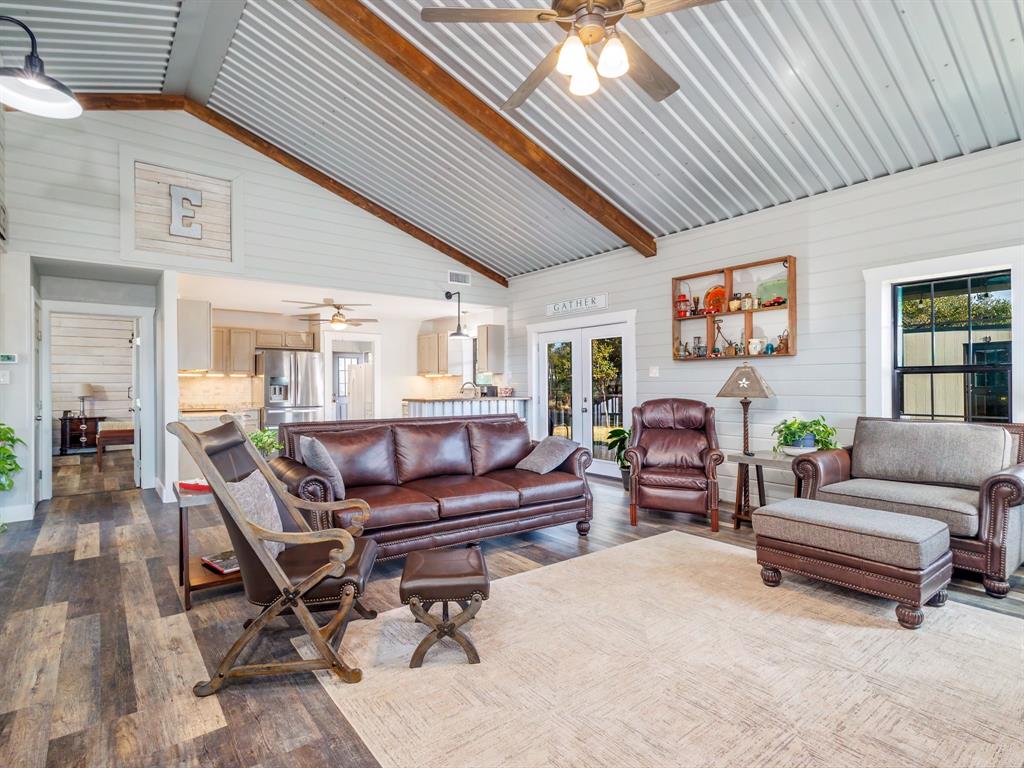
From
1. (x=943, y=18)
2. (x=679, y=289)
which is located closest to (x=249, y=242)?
(x=679, y=289)

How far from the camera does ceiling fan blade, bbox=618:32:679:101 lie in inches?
104

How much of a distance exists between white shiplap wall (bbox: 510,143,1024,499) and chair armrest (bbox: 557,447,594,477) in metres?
1.87

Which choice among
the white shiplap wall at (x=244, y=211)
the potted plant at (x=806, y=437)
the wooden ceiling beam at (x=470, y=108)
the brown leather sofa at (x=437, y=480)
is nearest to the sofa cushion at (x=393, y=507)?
the brown leather sofa at (x=437, y=480)

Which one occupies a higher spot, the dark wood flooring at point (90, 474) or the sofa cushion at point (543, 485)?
the sofa cushion at point (543, 485)

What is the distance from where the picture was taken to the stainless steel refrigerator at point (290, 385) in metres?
8.10

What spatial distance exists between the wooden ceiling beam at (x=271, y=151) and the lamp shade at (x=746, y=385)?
4271 millimetres

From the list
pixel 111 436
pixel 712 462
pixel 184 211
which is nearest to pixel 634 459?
pixel 712 462

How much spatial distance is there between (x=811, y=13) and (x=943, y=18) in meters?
0.69

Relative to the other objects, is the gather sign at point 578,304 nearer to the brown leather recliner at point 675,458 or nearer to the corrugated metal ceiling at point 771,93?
the corrugated metal ceiling at point 771,93

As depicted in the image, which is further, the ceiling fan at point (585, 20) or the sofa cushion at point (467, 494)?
the sofa cushion at point (467, 494)

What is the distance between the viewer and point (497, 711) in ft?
6.49

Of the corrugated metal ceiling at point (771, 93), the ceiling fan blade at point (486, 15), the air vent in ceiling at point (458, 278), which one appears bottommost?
the air vent in ceiling at point (458, 278)

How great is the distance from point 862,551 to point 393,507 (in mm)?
2621

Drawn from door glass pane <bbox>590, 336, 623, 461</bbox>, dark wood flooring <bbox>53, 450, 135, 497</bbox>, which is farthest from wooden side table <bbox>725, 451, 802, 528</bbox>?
dark wood flooring <bbox>53, 450, 135, 497</bbox>
